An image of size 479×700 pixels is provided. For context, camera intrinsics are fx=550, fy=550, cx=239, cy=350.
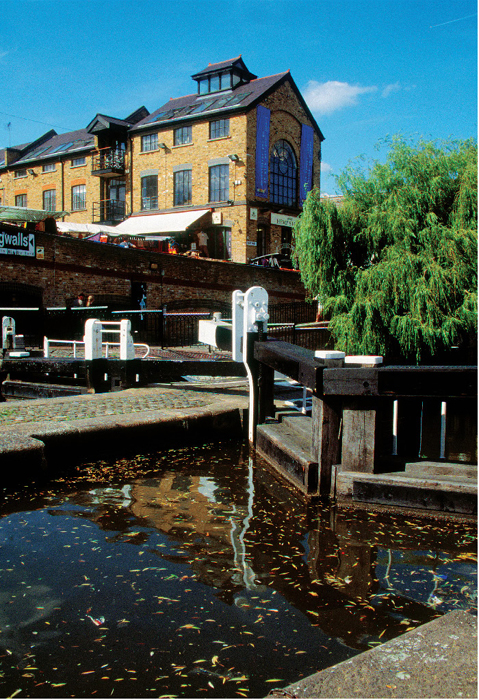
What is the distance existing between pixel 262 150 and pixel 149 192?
6563mm

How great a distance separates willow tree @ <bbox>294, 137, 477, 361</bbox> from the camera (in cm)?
1233

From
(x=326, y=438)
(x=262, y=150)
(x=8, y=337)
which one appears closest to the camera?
(x=326, y=438)

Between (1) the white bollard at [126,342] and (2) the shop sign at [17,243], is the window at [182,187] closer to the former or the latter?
(2) the shop sign at [17,243]

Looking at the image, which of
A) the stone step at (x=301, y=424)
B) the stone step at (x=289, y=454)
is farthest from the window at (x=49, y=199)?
the stone step at (x=289, y=454)

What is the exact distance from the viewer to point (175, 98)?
103 ft

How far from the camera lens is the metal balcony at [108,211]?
30.6 m

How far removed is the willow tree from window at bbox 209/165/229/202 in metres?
13.3

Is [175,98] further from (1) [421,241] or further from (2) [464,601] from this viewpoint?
(2) [464,601]

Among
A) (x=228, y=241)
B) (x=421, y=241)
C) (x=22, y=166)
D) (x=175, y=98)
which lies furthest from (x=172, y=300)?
(x=22, y=166)

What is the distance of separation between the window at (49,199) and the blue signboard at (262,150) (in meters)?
13.1

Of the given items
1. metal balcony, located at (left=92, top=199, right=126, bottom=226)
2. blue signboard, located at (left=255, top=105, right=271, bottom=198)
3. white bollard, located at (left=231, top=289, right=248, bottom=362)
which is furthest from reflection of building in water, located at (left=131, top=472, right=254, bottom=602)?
metal balcony, located at (left=92, top=199, right=126, bottom=226)

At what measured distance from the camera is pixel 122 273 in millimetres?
20438

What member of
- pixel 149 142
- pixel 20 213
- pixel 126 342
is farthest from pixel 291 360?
pixel 149 142

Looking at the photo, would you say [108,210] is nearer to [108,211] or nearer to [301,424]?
[108,211]
